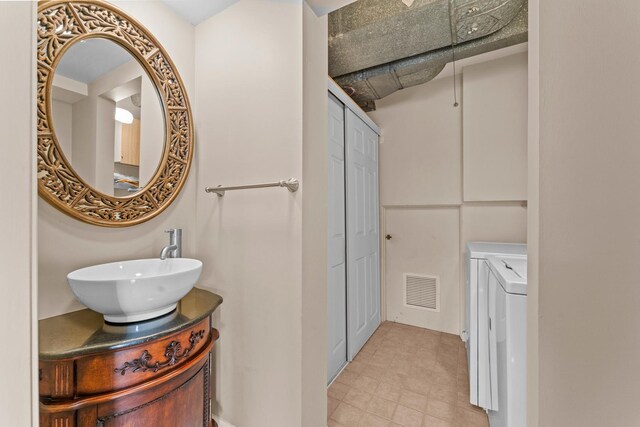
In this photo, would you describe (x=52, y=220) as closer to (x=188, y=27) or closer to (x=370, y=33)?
(x=188, y=27)

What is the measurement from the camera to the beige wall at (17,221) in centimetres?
35

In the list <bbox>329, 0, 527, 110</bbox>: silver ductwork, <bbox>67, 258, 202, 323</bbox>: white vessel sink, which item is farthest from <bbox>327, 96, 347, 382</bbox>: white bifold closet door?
<bbox>67, 258, 202, 323</bbox>: white vessel sink

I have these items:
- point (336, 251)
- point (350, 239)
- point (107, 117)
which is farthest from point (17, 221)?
point (350, 239)

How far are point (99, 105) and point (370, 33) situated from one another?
5.39ft

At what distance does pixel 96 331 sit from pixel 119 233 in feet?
1.62

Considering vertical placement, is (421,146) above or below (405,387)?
above

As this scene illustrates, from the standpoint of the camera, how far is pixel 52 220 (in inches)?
39.9

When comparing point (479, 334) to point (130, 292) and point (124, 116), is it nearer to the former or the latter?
point (130, 292)

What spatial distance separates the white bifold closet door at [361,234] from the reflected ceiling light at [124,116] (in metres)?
1.45

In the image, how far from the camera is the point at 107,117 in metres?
1.20

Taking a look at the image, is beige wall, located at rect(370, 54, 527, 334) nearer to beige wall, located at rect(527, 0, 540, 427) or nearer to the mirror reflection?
beige wall, located at rect(527, 0, 540, 427)

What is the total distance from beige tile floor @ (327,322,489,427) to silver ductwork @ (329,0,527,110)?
95.0 inches

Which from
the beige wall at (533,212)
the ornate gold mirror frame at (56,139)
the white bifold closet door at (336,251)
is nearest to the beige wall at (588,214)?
the beige wall at (533,212)

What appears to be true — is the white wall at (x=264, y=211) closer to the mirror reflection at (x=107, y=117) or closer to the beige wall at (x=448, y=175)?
the mirror reflection at (x=107, y=117)
